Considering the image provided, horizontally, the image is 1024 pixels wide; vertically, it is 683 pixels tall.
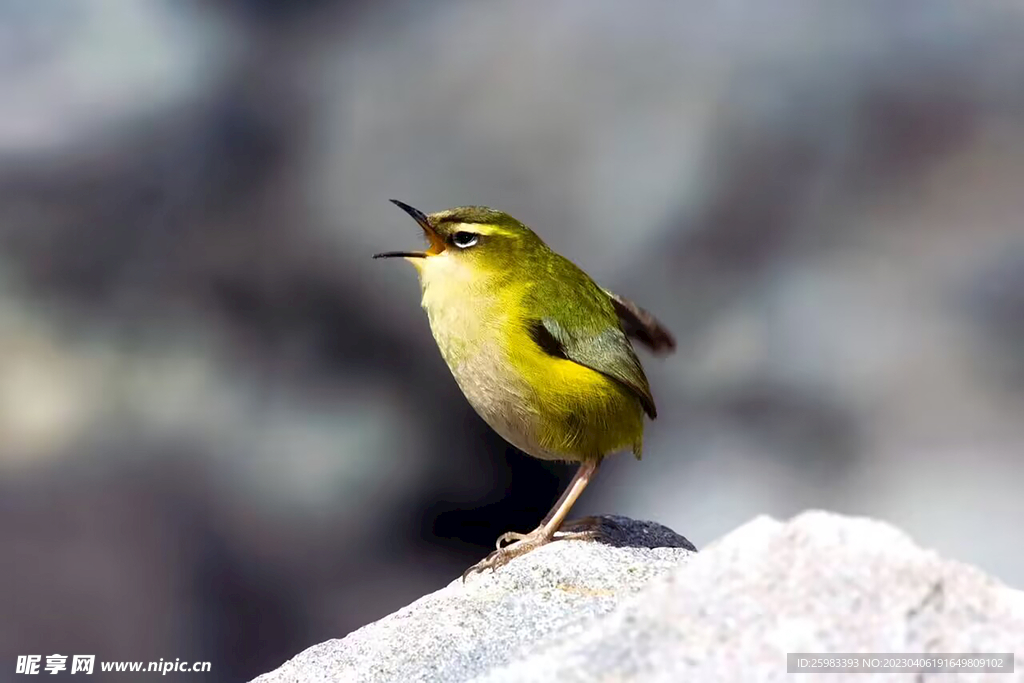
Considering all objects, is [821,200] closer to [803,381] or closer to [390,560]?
[803,381]

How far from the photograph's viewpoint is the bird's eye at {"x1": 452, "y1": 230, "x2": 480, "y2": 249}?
438 centimetres

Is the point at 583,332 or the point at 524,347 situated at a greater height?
the point at 583,332

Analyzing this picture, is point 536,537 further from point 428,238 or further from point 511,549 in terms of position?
point 428,238

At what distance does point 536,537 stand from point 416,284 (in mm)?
3799

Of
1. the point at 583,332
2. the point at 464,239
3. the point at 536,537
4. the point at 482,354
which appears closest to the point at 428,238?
the point at 464,239

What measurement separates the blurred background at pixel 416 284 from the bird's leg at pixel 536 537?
304cm

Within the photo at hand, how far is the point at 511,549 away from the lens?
14.4 ft

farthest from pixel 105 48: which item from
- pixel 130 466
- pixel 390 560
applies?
pixel 390 560

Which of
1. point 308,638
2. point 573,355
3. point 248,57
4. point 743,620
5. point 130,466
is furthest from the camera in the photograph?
point 248,57

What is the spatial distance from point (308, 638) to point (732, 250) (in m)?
3.98

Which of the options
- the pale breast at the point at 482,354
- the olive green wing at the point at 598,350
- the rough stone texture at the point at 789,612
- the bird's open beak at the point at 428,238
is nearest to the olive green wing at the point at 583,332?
the olive green wing at the point at 598,350

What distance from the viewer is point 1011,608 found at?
2584 millimetres

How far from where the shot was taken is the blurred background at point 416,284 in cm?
755

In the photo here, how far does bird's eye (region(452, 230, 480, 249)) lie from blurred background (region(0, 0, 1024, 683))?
355 centimetres
